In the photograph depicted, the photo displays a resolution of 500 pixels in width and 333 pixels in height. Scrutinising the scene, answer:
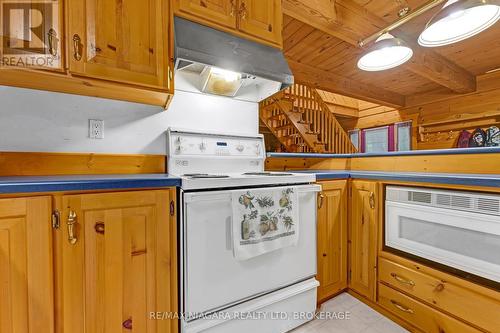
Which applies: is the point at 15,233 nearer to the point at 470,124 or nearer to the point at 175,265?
the point at 175,265

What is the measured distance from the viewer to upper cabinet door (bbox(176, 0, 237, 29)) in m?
1.40

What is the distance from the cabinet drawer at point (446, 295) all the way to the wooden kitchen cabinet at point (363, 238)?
3.9 inches

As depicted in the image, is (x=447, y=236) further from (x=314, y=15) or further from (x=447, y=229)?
(x=314, y=15)

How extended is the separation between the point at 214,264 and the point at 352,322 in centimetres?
109

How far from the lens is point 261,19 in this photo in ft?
5.44

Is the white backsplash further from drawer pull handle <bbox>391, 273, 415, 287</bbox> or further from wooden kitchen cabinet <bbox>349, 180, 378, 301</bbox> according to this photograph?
drawer pull handle <bbox>391, 273, 415, 287</bbox>

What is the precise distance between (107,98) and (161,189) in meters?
0.80

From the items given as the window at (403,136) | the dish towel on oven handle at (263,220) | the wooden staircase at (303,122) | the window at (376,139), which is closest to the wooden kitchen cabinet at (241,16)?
the dish towel on oven handle at (263,220)

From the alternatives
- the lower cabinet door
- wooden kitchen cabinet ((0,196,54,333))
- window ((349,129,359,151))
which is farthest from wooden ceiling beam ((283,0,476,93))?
window ((349,129,359,151))

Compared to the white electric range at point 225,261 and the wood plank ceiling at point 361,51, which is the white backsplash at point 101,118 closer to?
the white electric range at point 225,261

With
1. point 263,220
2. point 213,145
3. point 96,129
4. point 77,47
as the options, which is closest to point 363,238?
point 263,220

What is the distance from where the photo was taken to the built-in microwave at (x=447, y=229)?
3.77ft

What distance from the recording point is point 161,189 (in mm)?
1158

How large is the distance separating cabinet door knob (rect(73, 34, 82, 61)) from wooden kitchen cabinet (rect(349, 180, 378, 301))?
1.89m
